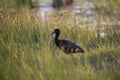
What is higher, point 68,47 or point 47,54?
point 47,54

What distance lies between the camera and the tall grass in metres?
4.64

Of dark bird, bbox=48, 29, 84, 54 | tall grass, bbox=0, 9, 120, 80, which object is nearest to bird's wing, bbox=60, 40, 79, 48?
dark bird, bbox=48, 29, 84, 54

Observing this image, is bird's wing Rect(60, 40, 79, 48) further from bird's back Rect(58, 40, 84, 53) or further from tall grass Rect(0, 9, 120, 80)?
tall grass Rect(0, 9, 120, 80)

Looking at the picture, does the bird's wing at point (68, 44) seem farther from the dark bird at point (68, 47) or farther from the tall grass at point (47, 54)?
the tall grass at point (47, 54)

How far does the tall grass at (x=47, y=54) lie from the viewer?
4.64 meters

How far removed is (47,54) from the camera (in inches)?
190

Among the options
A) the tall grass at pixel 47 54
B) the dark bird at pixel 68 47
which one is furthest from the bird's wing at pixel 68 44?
the tall grass at pixel 47 54

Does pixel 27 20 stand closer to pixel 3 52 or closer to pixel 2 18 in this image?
pixel 2 18

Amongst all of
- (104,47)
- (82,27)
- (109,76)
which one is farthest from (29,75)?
(82,27)

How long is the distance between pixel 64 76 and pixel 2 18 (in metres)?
3.43

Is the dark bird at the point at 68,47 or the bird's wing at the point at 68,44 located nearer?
the dark bird at the point at 68,47

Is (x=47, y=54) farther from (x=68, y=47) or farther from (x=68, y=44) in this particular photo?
(x=68, y=44)

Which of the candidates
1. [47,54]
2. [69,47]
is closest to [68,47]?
[69,47]

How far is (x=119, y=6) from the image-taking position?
7055 mm
